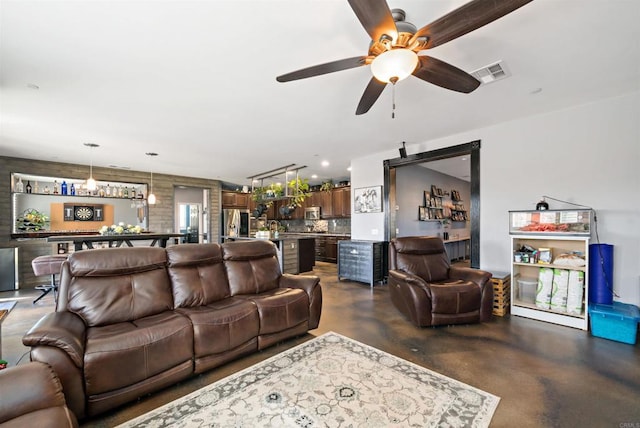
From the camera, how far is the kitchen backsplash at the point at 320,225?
8.60m

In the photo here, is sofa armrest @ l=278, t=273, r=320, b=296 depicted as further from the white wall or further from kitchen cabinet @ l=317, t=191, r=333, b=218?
kitchen cabinet @ l=317, t=191, r=333, b=218

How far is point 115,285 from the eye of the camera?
2.31 m

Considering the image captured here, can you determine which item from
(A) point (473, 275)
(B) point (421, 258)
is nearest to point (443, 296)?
(A) point (473, 275)

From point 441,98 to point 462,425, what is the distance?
3052 millimetres

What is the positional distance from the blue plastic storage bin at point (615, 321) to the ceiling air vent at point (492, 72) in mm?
2597

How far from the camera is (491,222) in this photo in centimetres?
407

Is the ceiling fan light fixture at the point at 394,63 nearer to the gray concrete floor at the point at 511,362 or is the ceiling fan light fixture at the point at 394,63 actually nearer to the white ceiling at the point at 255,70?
the white ceiling at the point at 255,70

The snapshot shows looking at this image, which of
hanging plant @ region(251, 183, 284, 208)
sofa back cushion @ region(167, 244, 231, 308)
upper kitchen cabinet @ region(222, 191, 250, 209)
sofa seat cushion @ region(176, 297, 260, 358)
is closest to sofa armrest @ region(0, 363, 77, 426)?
sofa seat cushion @ region(176, 297, 260, 358)

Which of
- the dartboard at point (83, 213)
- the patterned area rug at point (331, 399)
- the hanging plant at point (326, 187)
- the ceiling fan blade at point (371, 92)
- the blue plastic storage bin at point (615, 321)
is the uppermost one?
the ceiling fan blade at point (371, 92)

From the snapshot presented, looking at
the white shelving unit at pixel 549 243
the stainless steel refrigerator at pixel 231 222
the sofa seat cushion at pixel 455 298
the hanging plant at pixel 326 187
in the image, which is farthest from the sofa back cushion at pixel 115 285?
the hanging plant at pixel 326 187

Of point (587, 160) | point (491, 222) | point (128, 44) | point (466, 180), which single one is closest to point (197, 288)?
point (128, 44)

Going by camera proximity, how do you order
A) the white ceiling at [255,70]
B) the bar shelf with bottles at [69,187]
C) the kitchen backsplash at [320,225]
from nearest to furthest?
1. the white ceiling at [255,70]
2. the bar shelf with bottles at [69,187]
3. the kitchen backsplash at [320,225]

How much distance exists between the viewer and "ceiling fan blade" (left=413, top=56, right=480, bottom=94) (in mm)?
1880

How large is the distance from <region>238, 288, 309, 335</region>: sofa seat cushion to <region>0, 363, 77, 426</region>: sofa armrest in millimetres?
1408
